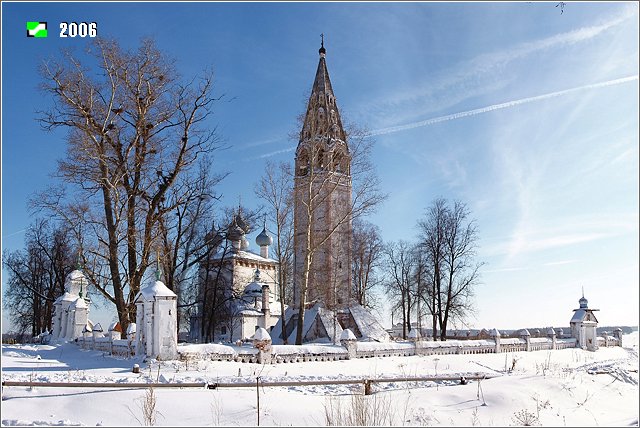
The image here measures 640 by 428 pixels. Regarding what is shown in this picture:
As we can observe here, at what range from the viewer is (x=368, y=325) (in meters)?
31.6

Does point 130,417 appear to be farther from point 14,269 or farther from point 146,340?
point 14,269

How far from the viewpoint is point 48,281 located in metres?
38.2

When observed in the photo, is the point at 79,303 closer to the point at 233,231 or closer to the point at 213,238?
the point at 213,238

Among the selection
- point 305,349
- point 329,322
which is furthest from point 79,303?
point 305,349

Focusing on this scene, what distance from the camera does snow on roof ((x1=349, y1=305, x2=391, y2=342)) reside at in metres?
30.6

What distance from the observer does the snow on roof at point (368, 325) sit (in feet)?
100

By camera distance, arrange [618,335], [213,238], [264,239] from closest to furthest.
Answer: [213,238], [618,335], [264,239]

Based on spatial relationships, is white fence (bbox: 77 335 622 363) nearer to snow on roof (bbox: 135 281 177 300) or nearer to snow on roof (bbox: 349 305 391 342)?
snow on roof (bbox: 135 281 177 300)

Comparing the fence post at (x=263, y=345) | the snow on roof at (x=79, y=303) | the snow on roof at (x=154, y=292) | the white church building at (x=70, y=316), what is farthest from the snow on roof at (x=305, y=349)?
the snow on roof at (x=79, y=303)

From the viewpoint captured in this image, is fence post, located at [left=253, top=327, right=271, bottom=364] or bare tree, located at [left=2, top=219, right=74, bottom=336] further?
bare tree, located at [left=2, top=219, right=74, bottom=336]

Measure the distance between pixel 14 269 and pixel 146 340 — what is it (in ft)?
84.0

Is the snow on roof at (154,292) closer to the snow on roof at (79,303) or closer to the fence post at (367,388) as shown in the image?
the fence post at (367,388)

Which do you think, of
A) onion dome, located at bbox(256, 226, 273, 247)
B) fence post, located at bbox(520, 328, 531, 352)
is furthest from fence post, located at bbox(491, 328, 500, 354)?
onion dome, located at bbox(256, 226, 273, 247)

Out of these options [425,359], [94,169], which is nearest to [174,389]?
[94,169]
